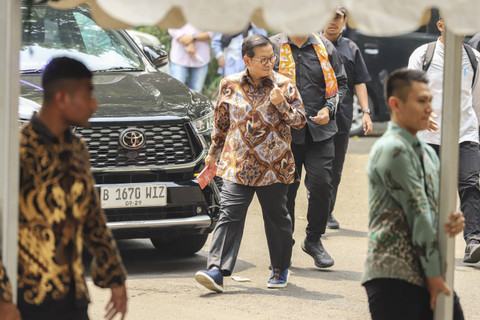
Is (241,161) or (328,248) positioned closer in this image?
(241,161)

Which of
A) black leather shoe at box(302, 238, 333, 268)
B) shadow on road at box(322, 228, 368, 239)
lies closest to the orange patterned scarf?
black leather shoe at box(302, 238, 333, 268)

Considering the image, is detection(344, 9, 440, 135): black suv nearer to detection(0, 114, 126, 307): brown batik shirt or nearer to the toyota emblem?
the toyota emblem

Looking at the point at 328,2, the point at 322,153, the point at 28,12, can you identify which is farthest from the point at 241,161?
the point at 328,2

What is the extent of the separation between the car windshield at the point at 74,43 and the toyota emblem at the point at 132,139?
1.07 metres

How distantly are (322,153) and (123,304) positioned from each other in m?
4.08

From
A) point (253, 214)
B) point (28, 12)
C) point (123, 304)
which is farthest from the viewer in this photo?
point (253, 214)

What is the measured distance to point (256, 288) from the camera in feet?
25.0

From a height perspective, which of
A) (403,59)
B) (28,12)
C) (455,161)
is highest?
(28,12)

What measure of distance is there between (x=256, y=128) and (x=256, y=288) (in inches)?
51.3

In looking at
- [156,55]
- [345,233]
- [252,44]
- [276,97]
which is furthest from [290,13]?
[345,233]

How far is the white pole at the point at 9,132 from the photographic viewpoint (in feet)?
12.9

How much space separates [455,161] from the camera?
14.7 ft

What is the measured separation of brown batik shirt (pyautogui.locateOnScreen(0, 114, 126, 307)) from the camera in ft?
13.0

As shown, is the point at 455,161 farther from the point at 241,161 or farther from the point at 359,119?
the point at 359,119
